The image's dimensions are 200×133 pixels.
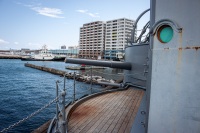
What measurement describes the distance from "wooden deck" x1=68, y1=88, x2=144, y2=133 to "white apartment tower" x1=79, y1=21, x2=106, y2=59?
9533 cm

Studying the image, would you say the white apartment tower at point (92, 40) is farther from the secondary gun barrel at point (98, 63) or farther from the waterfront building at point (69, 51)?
the secondary gun barrel at point (98, 63)

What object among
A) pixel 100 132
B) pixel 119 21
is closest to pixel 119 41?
pixel 119 21

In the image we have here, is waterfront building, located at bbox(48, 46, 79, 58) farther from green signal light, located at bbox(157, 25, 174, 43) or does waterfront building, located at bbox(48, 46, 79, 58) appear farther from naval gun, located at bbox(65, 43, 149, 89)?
green signal light, located at bbox(157, 25, 174, 43)

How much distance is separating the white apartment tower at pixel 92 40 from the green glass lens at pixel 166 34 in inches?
3917

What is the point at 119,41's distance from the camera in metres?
97.5

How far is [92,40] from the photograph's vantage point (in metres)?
112

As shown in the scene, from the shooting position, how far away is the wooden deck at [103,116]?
406cm

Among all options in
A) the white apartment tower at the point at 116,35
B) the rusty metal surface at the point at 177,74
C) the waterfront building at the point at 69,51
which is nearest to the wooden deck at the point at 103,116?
the rusty metal surface at the point at 177,74

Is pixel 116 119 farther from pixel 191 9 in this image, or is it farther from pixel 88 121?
pixel 191 9

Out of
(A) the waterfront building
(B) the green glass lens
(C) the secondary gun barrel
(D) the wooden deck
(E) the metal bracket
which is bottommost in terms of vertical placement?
(D) the wooden deck

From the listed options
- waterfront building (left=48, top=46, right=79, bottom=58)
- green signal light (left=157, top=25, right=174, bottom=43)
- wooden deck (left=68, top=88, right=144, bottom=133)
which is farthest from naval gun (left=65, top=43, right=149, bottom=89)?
waterfront building (left=48, top=46, right=79, bottom=58)

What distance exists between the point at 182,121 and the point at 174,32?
93 cm

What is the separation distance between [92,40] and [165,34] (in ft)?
366

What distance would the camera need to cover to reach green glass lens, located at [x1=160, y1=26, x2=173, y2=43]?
1.74 meters
